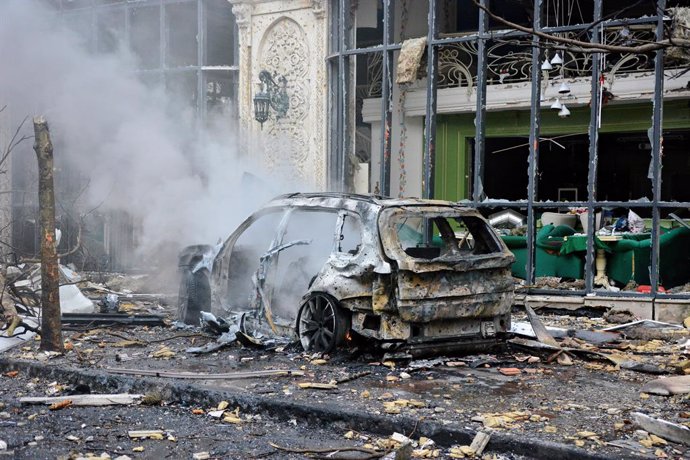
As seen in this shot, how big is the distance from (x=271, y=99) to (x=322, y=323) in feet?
23.8

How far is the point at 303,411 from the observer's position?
604 cm

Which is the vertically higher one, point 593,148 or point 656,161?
point 593,148

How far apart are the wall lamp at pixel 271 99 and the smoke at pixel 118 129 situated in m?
0.79

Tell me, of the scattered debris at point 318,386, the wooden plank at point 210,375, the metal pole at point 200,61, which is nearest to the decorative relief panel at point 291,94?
the metal pole at point 200,61

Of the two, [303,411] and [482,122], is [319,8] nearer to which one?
[482,122]

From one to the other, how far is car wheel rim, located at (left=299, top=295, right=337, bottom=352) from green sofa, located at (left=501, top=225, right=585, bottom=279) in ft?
15.6

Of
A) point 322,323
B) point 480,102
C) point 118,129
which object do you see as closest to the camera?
point 322,323

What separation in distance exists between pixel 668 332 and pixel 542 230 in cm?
351

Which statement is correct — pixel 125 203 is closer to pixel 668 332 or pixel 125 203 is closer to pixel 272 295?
pixel 272 295

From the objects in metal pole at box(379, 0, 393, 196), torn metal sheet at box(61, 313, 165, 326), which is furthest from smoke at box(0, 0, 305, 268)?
torn metal sheet at box(61, 313, 165, 326)

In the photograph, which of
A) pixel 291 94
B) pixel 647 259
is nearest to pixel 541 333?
pixel 647 259

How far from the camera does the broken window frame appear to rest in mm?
10422

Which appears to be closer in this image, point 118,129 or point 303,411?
point 303,411

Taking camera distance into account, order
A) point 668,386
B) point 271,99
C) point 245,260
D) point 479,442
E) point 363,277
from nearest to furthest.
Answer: point 479,442, point 668,386, point 363,277, point 245,260, point 271,99
